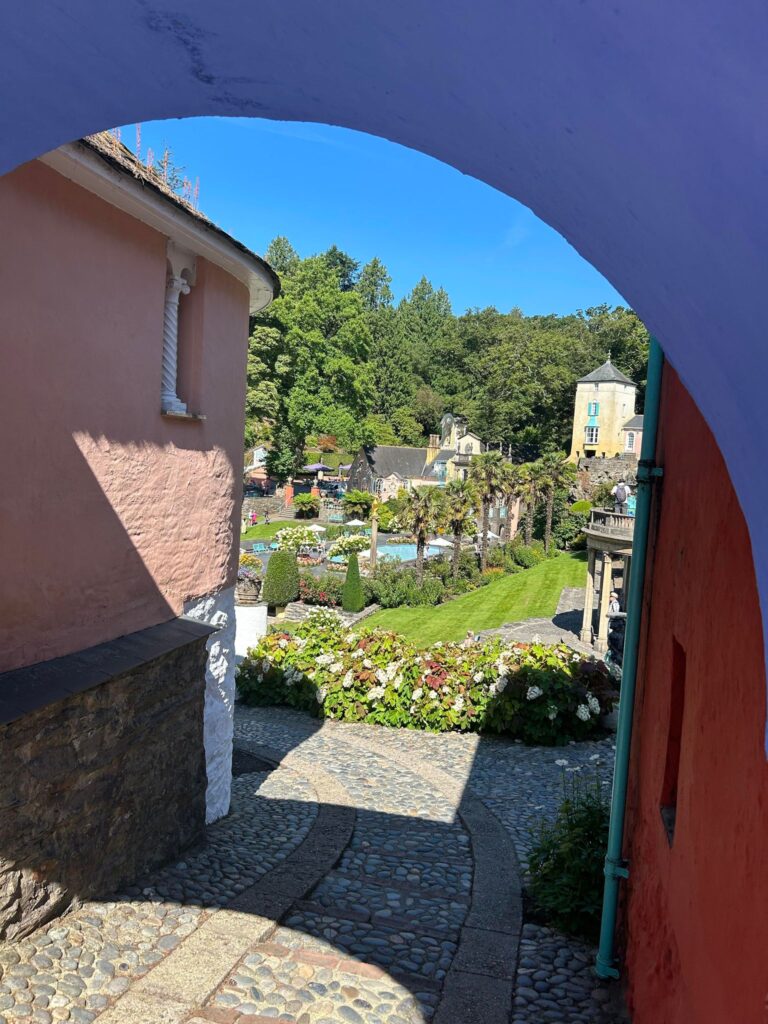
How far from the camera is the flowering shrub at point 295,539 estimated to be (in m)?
40.4

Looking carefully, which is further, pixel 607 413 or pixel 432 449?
pixel 432 449

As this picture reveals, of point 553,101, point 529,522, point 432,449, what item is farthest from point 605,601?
point 432,449

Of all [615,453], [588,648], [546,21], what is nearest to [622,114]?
[546,21]

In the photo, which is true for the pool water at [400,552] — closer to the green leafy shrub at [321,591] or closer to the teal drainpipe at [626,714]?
the green leafy shrub at [321,591]

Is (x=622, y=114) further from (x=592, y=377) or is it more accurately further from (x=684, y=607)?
(x=592, y=377)

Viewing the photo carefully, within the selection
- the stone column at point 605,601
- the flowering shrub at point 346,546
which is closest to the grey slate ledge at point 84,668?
the stone column at point 605,601

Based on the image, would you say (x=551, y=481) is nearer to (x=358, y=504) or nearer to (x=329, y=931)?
(x=358, y=504)

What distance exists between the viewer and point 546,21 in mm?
1561

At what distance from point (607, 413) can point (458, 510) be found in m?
24.2

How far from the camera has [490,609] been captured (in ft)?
104

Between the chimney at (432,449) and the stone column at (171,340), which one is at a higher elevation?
the stone column at (171,340)

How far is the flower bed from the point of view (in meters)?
12.5

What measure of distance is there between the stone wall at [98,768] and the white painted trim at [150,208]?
3.48 meters

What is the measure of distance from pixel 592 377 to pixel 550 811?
51734 mm
